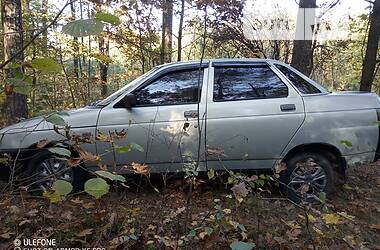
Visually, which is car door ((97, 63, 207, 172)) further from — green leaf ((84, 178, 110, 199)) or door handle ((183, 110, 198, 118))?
green leaf ((84, 178, 110, 199))

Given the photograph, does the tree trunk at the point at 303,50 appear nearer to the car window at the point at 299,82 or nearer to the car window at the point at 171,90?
the car window at the point at 299,82

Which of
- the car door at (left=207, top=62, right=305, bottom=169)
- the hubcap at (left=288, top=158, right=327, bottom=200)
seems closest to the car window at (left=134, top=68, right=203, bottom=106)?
the car door at (left=207, top=62, right=305, bottom=169)

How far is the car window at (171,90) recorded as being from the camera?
4.06m

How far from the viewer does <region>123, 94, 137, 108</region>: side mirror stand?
386 centimetres

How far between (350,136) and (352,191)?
98cm

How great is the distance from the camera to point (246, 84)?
4168 millimetres

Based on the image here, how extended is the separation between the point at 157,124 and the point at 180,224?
125 cm

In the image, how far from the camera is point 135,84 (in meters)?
4.13

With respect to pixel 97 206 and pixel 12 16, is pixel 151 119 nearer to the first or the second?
pixel 97 206

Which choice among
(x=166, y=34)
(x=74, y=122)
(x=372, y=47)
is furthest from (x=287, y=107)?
(x=166, y=34)

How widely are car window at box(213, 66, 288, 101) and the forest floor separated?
4.17ft

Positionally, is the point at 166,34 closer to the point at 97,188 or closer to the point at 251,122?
the point at 251,122

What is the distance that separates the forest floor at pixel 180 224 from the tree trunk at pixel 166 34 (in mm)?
7427

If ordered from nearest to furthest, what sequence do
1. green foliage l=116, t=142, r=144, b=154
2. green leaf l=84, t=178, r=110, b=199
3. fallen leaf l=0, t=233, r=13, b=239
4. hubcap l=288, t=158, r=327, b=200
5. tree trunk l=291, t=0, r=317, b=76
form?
green leaf l=84, t=178, r=110, b=199
green foliage l=116, t=142, r=144, b=154
fallen leaf l=0, t=233, r=13, b=239
hubcap l=288, t=158, r=327, b=200
tree trunk l=291, t=0, r=317, b=76
